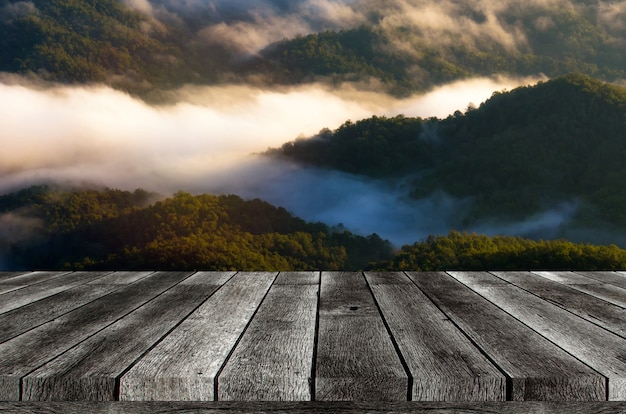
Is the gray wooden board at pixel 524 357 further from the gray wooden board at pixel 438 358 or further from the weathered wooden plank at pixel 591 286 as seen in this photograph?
the weathered wooden plank at pixel 591 286

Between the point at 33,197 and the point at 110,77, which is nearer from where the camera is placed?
the point at 33,197

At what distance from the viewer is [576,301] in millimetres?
1987

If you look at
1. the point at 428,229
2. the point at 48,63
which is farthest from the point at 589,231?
the point at 48,63

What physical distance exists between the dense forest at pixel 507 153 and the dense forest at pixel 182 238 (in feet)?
20.0

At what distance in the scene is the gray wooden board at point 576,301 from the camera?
1.68 metres

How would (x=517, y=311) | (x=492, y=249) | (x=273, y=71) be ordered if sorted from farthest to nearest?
(x=273, y=71) < (x=492, y=249) < (x=517, y=311)

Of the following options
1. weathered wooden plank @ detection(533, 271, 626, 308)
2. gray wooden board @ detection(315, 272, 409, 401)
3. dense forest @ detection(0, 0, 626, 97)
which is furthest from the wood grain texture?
dense forest @ detection(0, 0, 626, 97)

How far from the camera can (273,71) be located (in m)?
34.8

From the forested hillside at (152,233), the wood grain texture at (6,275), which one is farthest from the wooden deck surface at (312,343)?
the forested hillside at (152,233)

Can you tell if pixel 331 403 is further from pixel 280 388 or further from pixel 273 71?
pixel 273 71

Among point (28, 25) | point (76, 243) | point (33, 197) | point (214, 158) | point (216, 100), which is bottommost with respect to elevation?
point (76, 243)

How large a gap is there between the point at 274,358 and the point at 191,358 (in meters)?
0.17

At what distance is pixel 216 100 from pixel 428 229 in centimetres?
1241

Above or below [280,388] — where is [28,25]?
above
